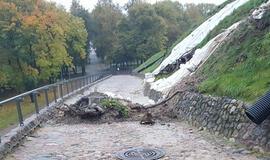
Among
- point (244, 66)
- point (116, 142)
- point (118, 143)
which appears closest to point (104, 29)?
point (244, 66)

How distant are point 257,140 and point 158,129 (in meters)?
3.54

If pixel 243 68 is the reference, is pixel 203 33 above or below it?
above

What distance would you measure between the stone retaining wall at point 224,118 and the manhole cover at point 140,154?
174cm

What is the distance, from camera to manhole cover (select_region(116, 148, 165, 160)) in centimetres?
562

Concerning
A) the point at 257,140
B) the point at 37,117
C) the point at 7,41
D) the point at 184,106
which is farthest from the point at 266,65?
the point at 7,41

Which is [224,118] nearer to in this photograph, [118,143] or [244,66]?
[244,66]

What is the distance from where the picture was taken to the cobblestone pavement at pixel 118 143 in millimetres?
5652

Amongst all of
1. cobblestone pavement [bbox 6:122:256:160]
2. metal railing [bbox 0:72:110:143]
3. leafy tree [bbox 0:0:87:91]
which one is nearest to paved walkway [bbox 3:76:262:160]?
cobblestone pavement [bbox 6:122:256:160]

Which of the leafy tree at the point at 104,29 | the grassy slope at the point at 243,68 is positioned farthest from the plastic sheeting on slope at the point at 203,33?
the leafy tree at the point at 104,29

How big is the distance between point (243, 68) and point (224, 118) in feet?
6.78

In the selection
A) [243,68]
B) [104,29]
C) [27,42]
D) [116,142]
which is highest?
[104,29]

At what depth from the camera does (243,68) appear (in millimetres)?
8156

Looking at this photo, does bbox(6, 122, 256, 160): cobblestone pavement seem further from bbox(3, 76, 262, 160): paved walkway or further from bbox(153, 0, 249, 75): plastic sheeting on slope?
bbox(153, 0, 249, 75): plastic sheeting on slope

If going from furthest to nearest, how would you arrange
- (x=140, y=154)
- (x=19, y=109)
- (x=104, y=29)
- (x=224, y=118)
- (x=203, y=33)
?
(x=104, y=29) → (x=203, y=33) → (x=19, y=109) → (x=224, y=118) → (x=140, y=154)
